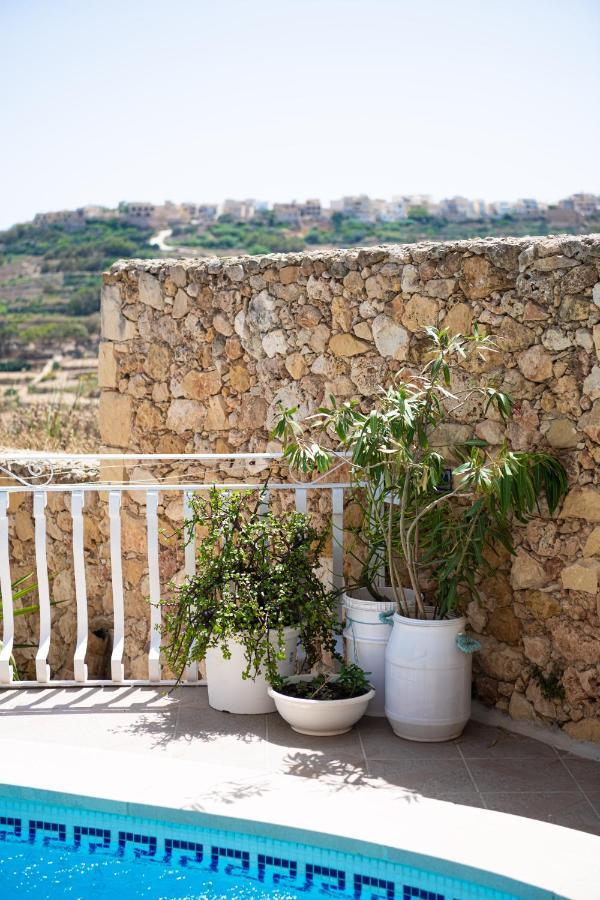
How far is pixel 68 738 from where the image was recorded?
3410mm

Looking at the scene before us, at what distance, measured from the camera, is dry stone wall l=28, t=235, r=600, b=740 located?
3369mm

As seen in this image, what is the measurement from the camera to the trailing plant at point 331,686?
11.5 feet

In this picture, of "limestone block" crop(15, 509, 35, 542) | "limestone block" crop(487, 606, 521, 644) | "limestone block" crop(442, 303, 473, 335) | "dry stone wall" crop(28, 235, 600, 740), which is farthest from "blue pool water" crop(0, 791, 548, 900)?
"limestone block" crop(15, 509, 35, 542)

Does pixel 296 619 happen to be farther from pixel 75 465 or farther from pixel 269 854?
pixel 75 465

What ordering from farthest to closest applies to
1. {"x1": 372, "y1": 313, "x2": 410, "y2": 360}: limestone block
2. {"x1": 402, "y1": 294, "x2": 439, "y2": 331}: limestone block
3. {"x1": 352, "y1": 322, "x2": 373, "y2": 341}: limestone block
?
{"x1": 352, "y1": 322, "x2": 373, "y2": 341}: limestone block < {"x1": 372, "y1": 313, "x2": 410, "y2": 360}: limestone block < {"x1": 402, "y1": 294, "x2": 439, "y2": 331}: limestone block

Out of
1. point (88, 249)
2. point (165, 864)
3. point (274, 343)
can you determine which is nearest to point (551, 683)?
point (165, 864)

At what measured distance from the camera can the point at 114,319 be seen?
570 centimetres

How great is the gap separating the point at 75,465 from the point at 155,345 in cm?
140

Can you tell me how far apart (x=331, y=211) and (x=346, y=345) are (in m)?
18.4

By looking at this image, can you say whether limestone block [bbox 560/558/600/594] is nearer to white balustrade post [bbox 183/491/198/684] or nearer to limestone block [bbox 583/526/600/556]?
limestone block [bbox 583/526/600/556]

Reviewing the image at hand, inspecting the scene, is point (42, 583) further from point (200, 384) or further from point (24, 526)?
point (24, 526)

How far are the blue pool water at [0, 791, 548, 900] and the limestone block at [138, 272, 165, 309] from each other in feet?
10.7

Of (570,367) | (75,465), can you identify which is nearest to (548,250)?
(570,367)

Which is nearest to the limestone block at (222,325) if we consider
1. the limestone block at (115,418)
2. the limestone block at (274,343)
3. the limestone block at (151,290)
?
the limestone block at (274,343)
